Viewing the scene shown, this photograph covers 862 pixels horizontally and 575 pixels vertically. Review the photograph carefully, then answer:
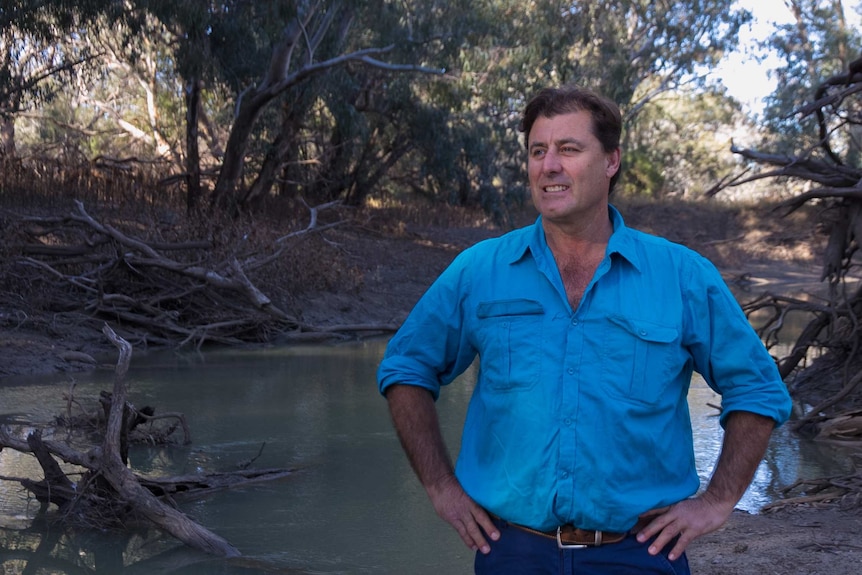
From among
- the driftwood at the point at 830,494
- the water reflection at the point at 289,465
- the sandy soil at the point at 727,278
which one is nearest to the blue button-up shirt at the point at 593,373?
the sandy soil at the point at 727,278

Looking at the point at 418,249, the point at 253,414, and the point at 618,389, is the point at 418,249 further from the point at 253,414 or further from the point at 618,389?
the point at 618,389

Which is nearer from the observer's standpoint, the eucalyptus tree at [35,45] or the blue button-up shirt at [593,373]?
the blue button-up shirt at [593,373]

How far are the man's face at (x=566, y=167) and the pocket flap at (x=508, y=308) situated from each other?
0.22 metres

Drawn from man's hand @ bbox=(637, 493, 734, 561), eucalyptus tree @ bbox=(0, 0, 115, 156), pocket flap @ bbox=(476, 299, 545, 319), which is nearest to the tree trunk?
eucalyptus tree @ bbox=(0, 0, 115, 156)

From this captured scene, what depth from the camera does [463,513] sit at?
8.57ft

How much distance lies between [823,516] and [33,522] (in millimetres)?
4296

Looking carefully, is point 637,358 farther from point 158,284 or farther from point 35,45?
point 35,45

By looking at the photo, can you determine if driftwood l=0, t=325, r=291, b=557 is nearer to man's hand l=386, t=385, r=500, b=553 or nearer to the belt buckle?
man's hand l=386, t=385, r=500, b=553

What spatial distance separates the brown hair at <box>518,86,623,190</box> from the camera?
2.72 meters

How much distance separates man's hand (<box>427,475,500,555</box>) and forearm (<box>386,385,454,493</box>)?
0.04 metres

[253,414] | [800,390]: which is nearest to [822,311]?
[800,390]

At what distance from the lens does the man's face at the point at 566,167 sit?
2.70m

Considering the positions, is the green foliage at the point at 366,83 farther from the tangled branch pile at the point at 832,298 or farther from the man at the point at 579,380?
the man at the point at 579,380

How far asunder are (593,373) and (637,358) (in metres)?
0.10
